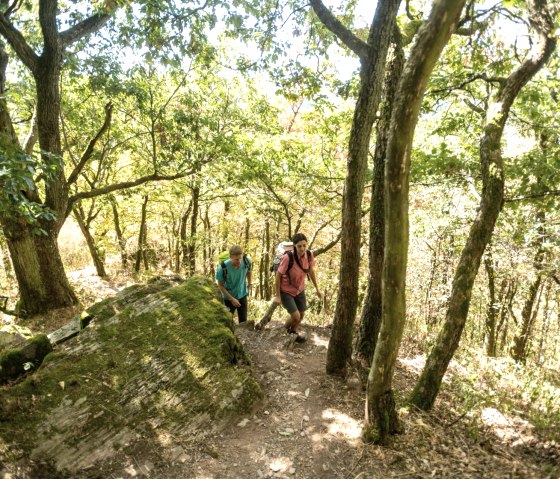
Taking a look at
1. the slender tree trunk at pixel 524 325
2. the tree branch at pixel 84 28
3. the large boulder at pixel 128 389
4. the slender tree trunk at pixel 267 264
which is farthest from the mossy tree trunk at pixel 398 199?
the slender tree trunk at pixel 267 264

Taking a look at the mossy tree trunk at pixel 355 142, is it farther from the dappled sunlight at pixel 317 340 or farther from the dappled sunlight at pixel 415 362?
the dappled sunlight at pixel 415 362

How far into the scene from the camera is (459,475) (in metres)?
3.68

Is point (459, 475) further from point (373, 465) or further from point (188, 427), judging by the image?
point (188, 427)

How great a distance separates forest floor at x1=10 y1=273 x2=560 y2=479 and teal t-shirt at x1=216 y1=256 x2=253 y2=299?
6.62 ft

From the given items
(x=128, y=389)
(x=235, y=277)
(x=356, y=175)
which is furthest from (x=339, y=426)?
(x=235, y=277)

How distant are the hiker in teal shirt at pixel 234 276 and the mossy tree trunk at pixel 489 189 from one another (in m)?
3.83

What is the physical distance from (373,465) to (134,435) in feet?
8.91

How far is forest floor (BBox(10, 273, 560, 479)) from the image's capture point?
3824 mm

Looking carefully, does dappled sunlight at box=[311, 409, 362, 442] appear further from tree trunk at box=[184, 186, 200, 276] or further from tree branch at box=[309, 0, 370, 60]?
tree trunk at box=[184, 186, 200, 276]

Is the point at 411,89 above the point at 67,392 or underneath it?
above

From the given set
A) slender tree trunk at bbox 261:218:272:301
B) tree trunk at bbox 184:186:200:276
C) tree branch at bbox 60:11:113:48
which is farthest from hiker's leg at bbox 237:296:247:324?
slender tree trunk at bbox 261:218:272:301

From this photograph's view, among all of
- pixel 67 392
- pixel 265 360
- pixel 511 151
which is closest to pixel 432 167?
pixel 511 151

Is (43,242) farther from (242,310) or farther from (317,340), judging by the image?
(317,340)

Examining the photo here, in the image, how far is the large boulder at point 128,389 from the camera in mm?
3752
